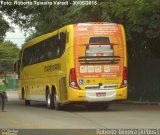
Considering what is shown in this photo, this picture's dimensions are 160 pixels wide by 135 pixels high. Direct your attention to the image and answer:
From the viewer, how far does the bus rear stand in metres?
24.3

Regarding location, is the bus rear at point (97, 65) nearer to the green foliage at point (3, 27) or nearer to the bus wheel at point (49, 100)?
the bus wheel at point (49, 100)

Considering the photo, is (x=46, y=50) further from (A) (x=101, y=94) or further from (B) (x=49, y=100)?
(A) (x=101, y=94)

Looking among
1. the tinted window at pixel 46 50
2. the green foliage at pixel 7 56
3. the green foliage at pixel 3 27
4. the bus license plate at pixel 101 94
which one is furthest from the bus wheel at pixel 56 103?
the green foliage at pixel 7 56

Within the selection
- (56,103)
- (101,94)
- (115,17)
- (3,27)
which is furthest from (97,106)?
(3,27)

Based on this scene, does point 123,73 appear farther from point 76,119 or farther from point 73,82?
point 76,119

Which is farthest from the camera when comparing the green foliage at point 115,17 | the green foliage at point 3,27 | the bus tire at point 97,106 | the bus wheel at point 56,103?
the green foliage at point 3,27

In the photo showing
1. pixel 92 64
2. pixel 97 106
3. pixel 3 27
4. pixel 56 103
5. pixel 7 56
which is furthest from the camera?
pixel 7 56

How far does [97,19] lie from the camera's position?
31.4 m

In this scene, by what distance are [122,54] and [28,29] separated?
1417 centimetres

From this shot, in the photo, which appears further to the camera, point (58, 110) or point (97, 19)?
point (97, 19)

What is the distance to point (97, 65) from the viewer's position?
80.3 ft

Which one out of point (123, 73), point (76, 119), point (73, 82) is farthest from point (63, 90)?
point (76, 119)

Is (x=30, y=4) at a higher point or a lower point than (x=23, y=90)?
higher

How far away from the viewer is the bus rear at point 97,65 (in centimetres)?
2434
